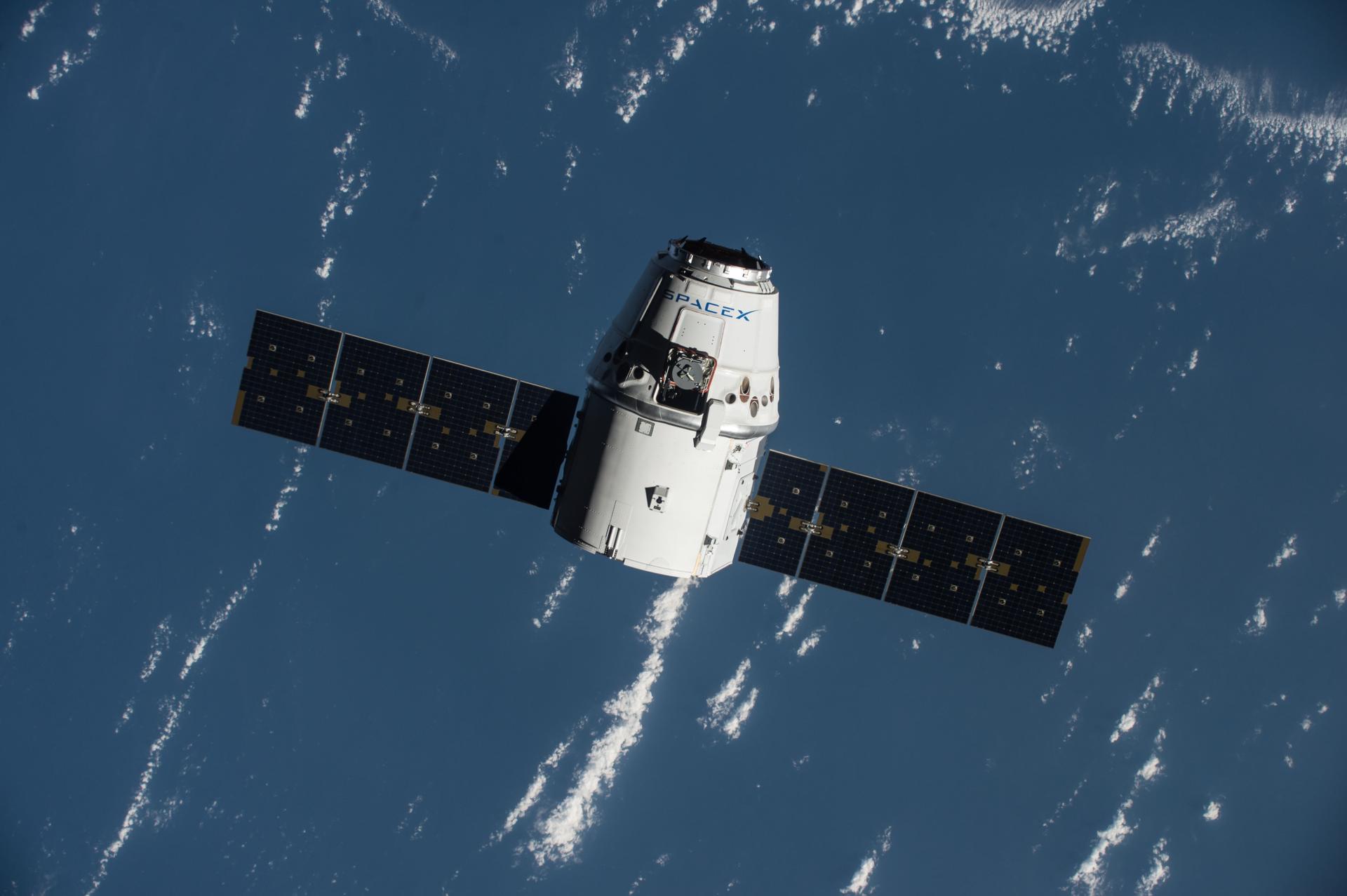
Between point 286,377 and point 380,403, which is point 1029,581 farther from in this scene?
point 286,377

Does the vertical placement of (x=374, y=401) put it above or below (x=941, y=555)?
below

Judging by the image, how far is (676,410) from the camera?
437 inches

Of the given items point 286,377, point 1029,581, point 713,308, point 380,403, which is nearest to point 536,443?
point 380,403

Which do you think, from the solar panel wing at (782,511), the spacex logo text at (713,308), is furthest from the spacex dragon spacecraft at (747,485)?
the spacex logo text at (713,308)

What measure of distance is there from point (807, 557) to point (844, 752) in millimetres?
7757

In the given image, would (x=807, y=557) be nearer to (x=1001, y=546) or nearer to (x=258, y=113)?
(x=1001, y=546)

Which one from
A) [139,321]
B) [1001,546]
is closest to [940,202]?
[1001,546]

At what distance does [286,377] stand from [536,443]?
4701mm

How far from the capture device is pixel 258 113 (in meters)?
18.8

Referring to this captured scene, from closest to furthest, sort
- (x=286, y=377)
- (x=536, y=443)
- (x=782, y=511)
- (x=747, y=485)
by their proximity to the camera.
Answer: (x=747, y=485) → (x=536, y=443) → (x=782, y=511) → (x=286, y=377)

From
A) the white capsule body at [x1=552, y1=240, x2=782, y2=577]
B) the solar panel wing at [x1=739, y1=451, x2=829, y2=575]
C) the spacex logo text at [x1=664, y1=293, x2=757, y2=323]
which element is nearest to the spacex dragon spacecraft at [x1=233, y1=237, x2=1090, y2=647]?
the solar panel wing at [x1=739, y1=451, x2=829, y2=575]

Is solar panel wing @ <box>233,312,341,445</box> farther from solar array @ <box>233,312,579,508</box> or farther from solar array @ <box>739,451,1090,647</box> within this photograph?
solar array @ <box>739,451,1090,647</box>

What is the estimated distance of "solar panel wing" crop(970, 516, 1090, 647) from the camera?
46.9 feet

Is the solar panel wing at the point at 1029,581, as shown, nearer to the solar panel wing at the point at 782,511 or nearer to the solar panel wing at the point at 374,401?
the solar panel wing at the point at 782,511
